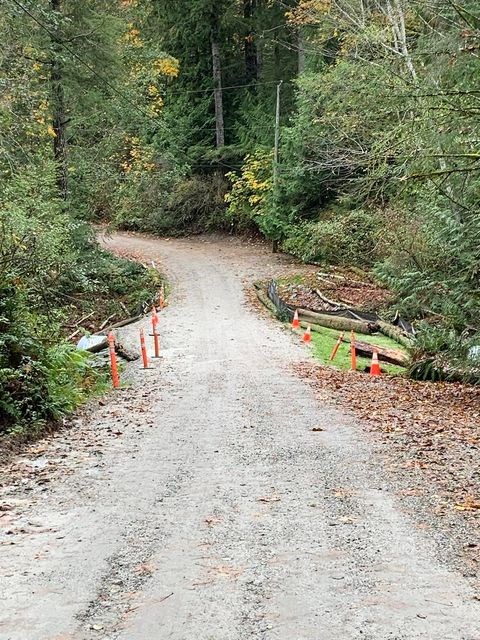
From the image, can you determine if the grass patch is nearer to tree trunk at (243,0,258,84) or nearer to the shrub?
the shrub

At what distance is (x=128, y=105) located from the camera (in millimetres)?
25391

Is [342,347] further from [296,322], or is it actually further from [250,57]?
[250,57]

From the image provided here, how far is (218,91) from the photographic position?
40.3m

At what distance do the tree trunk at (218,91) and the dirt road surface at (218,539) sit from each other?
32.9 metres

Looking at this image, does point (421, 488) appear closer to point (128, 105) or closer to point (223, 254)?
point (128, 105)

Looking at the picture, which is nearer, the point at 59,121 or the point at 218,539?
the point at 218,539

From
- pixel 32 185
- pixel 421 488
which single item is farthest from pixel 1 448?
pixel 32 185

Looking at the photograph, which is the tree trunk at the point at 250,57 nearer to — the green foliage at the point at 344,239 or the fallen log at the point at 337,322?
the green foliage at the point at 344,239

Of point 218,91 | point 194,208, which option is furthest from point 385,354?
point 218,91

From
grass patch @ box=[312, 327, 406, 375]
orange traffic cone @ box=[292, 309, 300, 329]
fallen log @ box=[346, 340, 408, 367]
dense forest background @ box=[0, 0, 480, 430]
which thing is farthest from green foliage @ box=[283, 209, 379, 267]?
fallen log @ box=[346, 340, 408, 367]

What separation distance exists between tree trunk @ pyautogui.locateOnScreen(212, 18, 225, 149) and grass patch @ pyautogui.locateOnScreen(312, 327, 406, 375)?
23127mm

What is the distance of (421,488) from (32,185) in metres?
16.7

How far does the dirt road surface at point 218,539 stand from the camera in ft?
12.1

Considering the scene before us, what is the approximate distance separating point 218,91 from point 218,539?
1533 inches
